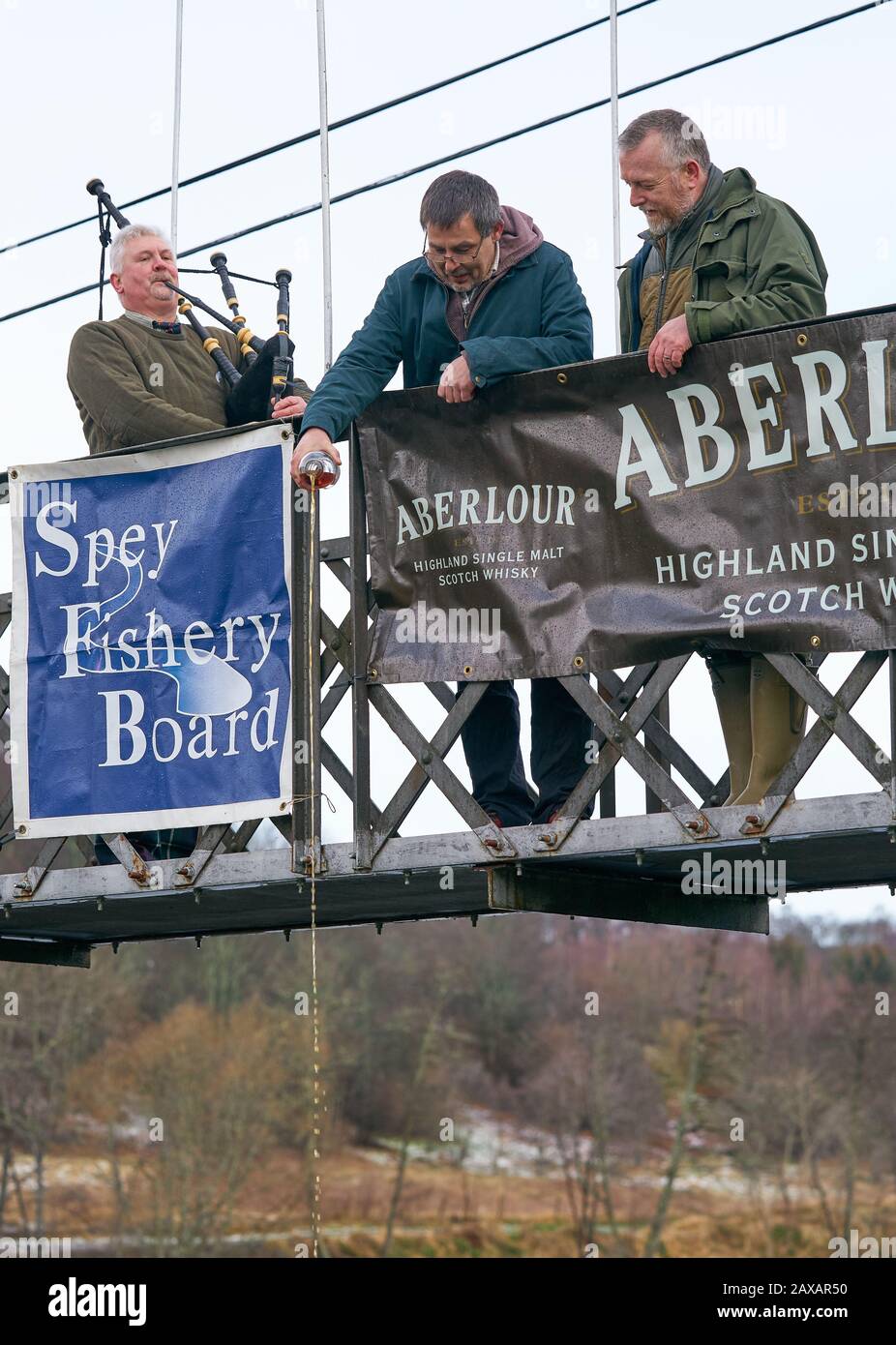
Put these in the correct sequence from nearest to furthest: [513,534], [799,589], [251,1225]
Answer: [799,589], [513,534], [251,1225]

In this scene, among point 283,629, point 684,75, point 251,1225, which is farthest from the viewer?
point 251,1225

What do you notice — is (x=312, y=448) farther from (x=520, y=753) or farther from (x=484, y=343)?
(x=520, y=753)

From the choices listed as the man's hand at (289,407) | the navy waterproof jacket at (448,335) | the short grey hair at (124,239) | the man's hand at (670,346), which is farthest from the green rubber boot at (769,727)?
the short grey hair at (124,239)

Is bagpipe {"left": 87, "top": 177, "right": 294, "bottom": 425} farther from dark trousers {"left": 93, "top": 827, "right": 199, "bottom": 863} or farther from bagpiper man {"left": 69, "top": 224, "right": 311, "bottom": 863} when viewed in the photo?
dark trousers {"left": 93, "top": 827, "right": 199, "bottom": 863}

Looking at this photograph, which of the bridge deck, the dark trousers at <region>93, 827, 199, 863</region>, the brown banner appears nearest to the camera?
the brown banner

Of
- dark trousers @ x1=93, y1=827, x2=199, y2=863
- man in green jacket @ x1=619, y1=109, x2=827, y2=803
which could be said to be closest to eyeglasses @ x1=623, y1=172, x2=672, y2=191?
man in green jacket @ x1=619, y1=109, x2=827, y2=803

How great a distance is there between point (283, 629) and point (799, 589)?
2512 millimetres

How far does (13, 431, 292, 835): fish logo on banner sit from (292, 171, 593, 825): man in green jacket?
67cm

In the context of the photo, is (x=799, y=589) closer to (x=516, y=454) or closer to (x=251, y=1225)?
(x=516, y=454)

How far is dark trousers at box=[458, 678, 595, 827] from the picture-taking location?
912cm

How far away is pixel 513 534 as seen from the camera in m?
9.08

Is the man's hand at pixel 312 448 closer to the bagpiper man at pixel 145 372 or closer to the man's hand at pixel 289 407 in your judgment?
the man's hand at pixel 289 407

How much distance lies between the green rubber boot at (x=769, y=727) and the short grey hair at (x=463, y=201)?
6.92ft

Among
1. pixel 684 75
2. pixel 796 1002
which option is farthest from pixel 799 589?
pixel 796 1002
